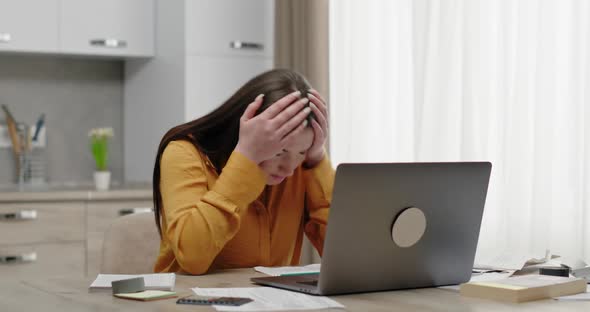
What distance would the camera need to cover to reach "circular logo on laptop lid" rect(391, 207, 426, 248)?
149 cm

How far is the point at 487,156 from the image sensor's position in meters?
2.98

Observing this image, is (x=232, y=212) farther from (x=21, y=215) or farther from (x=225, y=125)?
(x=21, y=215)

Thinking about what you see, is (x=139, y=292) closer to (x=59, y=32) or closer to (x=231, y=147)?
(x=231, y=147)

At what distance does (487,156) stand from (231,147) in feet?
3.98

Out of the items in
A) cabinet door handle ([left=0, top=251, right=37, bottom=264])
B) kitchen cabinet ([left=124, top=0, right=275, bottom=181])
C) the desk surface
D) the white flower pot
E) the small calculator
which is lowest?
cabinet door handle ([left=0, top=251, right=37, bottom=264])

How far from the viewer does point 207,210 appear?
1.83 metres

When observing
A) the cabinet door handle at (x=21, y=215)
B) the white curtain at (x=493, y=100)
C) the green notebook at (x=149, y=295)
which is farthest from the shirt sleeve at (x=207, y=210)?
the cabinet door handle at (x=21, y=215)

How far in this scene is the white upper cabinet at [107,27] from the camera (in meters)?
3.85

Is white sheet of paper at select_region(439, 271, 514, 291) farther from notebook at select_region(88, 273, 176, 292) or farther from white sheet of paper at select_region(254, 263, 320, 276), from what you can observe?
notebook at select_region(88, 273, 176, 292)

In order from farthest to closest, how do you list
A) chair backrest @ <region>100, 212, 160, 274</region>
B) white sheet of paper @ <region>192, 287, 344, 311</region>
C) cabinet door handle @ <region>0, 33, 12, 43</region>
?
cabinet door handle @ <region>0, 33, 12, 43</region>, chair backrest @ <region>100, 212, 160, 274</region>, white sheet of paper @ <region>192, 287, 344, 311</region>

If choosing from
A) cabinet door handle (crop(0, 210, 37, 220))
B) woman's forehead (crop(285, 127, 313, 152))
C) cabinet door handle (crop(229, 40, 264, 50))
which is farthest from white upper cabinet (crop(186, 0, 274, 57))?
woman's forehead (crop(285, 127, 313, 152))

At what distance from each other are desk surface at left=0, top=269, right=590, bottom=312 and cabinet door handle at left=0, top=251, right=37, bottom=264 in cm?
188

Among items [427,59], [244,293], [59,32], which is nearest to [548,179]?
[427,59]

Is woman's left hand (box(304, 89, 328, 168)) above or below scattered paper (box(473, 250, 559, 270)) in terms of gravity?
above
